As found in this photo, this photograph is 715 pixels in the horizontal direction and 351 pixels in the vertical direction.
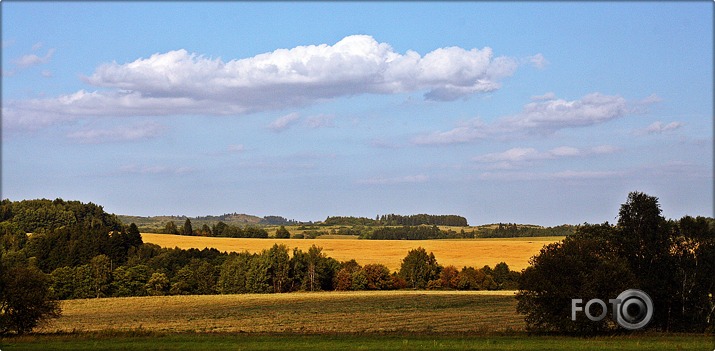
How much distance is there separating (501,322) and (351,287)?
50240 millimetres

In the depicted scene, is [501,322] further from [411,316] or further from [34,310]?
[34,310]

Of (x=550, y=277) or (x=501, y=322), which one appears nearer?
(x=550, y=277)

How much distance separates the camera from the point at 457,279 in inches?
4267

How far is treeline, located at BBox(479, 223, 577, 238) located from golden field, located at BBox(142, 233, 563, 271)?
32784 mm

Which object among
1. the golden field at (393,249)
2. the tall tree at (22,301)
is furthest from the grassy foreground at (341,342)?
the golden field at (393,249)

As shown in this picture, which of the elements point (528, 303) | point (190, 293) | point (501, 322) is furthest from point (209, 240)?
point (528, 303)

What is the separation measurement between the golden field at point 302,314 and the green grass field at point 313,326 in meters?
0.09

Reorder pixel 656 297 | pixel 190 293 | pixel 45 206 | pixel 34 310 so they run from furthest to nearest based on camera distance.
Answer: pixel 45 206, pixel 190 293, pixel 656 297, pixel 34 310

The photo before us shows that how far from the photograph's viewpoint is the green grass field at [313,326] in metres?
37.9

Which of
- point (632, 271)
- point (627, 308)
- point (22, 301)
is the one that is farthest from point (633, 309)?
point (22, 301)

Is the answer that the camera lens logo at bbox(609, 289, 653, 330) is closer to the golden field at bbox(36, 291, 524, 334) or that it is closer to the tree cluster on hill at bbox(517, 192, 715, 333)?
the tree cluster on hill at bbox(517, 192, 715, 333)

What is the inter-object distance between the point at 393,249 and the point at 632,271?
8908 centimetres

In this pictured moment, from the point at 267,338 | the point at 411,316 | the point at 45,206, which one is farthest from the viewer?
the point at 45,206

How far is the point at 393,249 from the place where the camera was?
13862 cm
